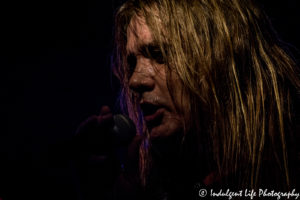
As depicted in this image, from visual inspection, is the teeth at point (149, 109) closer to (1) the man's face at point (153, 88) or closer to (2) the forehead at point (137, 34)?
(1) the man's face at point (153, 88)

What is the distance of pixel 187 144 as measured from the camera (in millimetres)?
1490

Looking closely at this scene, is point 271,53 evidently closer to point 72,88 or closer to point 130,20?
point 130,20

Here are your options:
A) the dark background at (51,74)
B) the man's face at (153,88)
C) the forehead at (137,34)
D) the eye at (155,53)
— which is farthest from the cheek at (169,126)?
the dark background at (51,74)

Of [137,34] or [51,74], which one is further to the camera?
[51,74]

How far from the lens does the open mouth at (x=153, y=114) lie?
4.33 feet

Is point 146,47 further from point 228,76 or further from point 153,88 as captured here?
point 228,76

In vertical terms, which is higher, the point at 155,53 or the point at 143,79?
the point at 155,53

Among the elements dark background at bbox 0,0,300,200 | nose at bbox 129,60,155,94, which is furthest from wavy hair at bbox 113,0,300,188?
dark background at bbox 0,0,300,200

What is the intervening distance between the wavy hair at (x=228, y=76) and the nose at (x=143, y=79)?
4.2 inches

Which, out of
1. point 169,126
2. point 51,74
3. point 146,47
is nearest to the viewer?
point 169,126

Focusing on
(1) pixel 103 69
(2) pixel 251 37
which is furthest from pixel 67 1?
(2) pixel 251 37

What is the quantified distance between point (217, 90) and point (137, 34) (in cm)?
59

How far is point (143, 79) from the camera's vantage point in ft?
4.54

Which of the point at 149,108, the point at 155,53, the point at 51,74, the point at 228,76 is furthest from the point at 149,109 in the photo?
the point at 51,74
